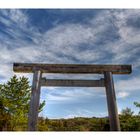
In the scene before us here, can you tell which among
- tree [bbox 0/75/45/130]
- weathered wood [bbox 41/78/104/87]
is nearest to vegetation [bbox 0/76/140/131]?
tree [bbox 0/75/45/130]

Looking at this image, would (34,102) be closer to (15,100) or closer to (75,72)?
(75,72)

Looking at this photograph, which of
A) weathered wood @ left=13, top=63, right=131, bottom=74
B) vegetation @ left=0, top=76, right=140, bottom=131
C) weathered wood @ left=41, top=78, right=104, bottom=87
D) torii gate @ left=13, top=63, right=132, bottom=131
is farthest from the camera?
vegetation @ left=0, top=76, right=140, bottom=131

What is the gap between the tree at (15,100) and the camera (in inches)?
485

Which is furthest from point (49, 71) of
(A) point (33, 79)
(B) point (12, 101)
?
(B) point (12, 101)

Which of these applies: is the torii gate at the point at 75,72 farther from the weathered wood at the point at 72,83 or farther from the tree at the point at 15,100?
the tree at the point at 15,100

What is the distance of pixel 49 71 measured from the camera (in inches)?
163

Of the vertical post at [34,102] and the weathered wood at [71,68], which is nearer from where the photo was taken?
the vertical post at [34,102]

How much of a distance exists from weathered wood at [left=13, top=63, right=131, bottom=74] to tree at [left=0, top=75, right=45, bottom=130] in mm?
Result: 8237

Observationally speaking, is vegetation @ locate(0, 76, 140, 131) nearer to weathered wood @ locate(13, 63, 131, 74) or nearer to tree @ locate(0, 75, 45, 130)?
tree @ locate(0, 75, 45, 130)


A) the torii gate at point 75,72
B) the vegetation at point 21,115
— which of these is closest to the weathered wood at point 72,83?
the torii gate at point 75,72

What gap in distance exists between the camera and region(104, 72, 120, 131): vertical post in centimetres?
377

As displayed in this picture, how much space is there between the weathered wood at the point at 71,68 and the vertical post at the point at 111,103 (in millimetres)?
123
